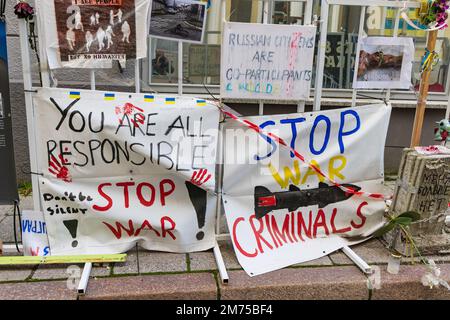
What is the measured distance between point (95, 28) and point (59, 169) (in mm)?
961

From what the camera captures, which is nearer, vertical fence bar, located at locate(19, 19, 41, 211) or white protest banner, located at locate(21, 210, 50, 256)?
vertical fence bar, located at locate(19, 19, 41, 211)

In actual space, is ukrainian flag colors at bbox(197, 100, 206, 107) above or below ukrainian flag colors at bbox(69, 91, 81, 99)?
below

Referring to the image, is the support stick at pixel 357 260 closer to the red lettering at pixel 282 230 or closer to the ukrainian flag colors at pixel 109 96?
the red lettering at pixel 282 230

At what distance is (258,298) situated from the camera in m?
2.67

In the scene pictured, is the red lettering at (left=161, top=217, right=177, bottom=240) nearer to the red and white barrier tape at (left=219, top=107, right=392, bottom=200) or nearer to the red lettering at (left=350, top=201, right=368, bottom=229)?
the red and white barrier tape at (left=219, top=107, right=392, bottom=200)

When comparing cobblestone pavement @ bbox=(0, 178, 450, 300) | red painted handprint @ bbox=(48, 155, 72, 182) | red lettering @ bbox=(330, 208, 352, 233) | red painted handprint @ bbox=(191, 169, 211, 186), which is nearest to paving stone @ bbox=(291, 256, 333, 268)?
cobblestone pavement @ bbox=(0, 178, 450, 300)

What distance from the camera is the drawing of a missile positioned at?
3.06 metres

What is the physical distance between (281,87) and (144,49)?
1.00 metres

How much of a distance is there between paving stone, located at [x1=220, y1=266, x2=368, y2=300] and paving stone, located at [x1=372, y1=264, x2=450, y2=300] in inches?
5.2

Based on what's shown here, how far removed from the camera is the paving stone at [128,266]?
276 centimetres

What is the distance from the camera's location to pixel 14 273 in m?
2.73

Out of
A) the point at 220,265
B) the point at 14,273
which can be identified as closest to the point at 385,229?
the point at 220,265
